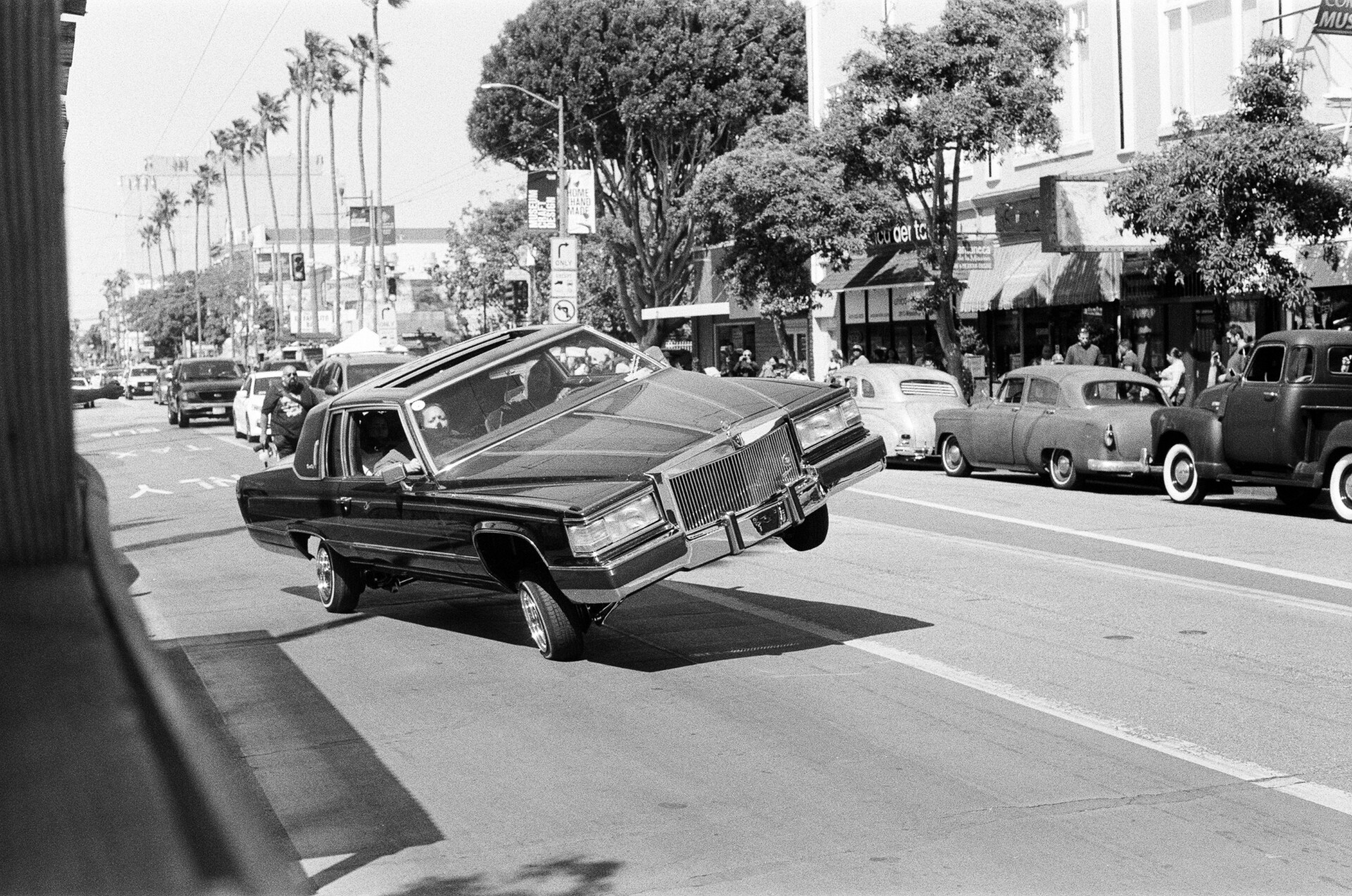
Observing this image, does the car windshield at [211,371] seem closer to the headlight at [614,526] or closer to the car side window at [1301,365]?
the car side window at [1301,365]

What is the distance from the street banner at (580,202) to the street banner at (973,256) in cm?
1053

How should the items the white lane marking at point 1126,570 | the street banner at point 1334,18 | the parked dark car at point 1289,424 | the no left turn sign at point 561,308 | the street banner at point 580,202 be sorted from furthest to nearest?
1. the street banner at point 580,202
2. the no left turn sign at point 561,308
3. the street banner at point 1334,18
4. the parked dark car at point 1289,424
5. the white lane marking at point 1126,570

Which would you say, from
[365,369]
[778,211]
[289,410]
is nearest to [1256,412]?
[289,410]

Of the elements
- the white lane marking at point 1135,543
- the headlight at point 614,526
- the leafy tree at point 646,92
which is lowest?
the white lane marking at point 1135,543

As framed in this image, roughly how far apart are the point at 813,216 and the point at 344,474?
23644 mm

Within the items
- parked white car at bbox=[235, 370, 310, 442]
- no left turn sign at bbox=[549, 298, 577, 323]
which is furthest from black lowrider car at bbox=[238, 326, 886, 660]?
no left turn sign at bbox=[549, 298, 577, 323]

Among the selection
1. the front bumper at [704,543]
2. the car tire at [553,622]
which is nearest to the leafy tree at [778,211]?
the front bumper at [704,543]

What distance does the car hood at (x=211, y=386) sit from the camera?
44938 millimetres

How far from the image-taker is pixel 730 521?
8641 mm

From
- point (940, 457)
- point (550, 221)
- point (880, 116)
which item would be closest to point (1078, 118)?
point (880, 116)

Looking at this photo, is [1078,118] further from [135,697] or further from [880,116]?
[135,697]

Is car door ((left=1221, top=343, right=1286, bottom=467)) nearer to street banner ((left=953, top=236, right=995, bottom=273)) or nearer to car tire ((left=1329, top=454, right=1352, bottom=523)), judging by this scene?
car tire ((left=1329, top=454, right=1352, bottom=523))

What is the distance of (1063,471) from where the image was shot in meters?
20.9

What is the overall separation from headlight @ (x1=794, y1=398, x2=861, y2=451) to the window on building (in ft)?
77.4
